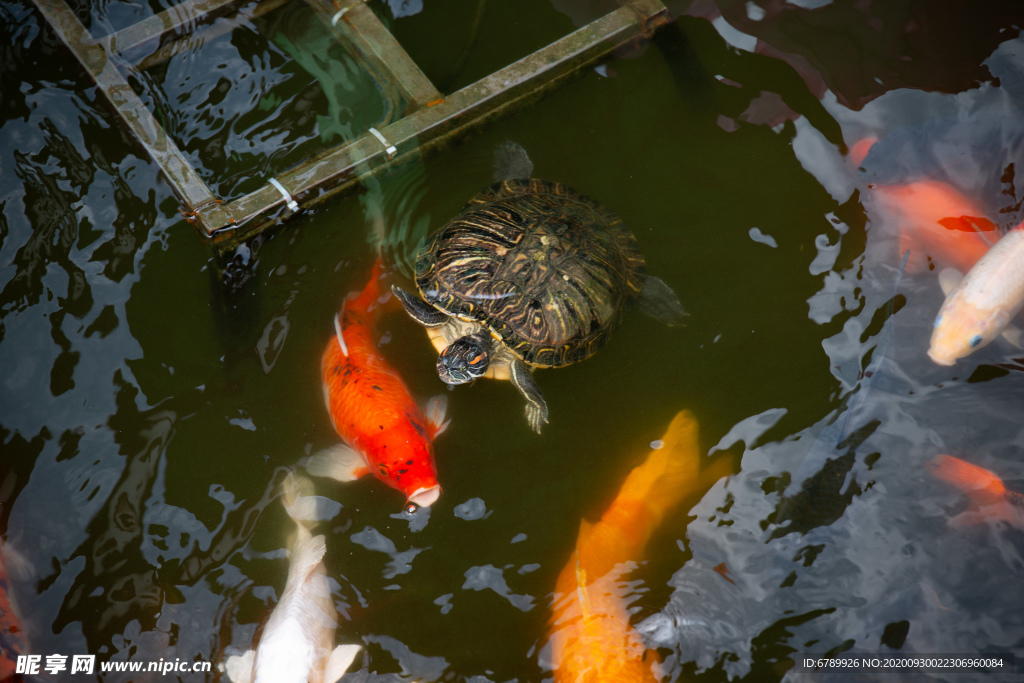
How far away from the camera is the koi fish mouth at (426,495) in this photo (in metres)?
3.20

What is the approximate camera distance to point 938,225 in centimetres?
393

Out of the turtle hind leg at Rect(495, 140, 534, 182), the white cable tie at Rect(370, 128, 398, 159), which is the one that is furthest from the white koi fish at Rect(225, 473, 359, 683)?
the turtle hind leg at Rect(495, 140, 534, 182)

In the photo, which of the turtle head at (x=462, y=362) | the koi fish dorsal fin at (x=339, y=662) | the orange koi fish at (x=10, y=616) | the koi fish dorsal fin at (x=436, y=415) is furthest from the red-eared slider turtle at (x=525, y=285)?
the orange koi fish at (x=10, y=616)

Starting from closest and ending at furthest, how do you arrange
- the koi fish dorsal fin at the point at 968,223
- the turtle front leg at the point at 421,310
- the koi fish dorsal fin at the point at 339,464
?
the koi fish dorsal fin at the point at 339,464
the turtle front leg at the point at 421,310
the koi fish dorsal fin at the point at 968,223

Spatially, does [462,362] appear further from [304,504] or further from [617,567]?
[617,567]

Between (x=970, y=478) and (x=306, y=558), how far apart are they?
358cm

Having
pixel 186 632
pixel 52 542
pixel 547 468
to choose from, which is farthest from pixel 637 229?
pixel 52 542

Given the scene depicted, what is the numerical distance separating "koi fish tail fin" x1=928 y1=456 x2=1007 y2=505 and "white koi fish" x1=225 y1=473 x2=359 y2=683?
3.27 meters

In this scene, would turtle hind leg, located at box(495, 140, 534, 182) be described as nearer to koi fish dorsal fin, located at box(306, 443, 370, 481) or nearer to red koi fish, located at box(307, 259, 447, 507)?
red koi fish, located at box(307, 259, 447, 507)

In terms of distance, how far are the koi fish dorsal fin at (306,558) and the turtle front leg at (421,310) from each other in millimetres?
1356

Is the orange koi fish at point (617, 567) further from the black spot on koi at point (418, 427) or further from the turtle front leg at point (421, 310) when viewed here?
the turtle front leg at point (421, 310)

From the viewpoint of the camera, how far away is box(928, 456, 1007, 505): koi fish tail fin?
3271mm

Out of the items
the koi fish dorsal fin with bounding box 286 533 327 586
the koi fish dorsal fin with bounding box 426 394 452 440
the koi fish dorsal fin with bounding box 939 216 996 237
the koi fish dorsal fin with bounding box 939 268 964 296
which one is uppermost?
the koi fish dorsal fin with bounding box 286 533 327 586

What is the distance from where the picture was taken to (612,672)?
112 inches
